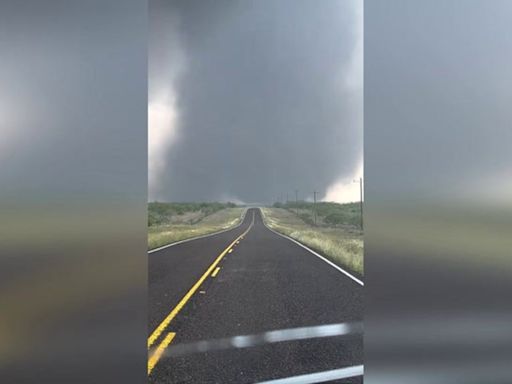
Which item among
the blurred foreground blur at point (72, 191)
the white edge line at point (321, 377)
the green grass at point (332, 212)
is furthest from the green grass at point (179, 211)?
the white edge line at point (321, 377)

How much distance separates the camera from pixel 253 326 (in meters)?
2.69

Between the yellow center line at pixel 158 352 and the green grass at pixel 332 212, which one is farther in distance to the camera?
the green grass at pixel 332 212

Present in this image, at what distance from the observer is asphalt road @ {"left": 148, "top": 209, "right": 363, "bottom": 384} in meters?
2.28

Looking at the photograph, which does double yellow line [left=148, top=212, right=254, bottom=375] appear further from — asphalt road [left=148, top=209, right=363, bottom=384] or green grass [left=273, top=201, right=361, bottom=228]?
green grass [left=273, top=201, right=361, bottom=228]

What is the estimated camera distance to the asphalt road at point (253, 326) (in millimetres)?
2279

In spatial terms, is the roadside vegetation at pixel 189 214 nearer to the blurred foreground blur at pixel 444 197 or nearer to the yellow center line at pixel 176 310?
the yellow center line at pixel 176 310

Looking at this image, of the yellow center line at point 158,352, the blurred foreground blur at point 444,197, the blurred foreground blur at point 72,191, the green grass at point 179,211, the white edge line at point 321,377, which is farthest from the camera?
the green grass at point 179,211

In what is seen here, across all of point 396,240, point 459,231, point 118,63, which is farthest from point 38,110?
point 459,231

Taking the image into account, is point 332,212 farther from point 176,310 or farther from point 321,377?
point 176,310

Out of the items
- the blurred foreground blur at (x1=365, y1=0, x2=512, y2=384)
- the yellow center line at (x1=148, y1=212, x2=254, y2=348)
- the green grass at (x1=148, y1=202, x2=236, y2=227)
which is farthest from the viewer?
the yellow center line at (x1=148, y1=212, x2=254, y2=348)

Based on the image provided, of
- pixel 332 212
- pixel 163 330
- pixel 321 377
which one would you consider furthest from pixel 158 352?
pixel 332 212

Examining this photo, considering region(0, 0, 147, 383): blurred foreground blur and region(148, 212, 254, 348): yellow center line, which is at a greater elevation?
region(0, 0, 147, 383): blurred foreground blur

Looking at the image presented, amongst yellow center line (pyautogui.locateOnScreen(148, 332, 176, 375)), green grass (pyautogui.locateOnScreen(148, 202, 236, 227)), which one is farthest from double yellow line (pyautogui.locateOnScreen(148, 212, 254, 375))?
green grass (pyautogui.locateOnScreen(148, 202, 236, 227))

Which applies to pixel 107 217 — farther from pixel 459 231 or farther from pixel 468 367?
pixel 468 367
